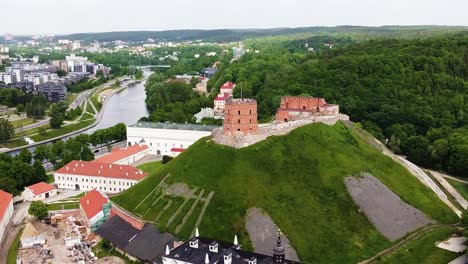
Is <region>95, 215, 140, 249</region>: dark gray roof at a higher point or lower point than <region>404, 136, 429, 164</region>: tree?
lower

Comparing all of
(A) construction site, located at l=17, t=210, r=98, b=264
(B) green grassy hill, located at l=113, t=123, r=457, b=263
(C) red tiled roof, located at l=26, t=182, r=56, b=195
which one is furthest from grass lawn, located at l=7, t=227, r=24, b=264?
(C) red tiled roof, located at l=26, t=182, r=56, b=195

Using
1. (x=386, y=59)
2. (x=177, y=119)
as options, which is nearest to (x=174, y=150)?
(x=177, y=119)

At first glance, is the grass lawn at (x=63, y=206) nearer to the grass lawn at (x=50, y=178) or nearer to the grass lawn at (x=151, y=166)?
the grass lawn at (x=50, y=178)

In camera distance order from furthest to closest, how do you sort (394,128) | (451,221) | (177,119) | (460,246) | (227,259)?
(177,119) → (394,128) → (451,221) → (460,246) → (227,259)

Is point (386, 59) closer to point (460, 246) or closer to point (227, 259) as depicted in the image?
point (460, 246)

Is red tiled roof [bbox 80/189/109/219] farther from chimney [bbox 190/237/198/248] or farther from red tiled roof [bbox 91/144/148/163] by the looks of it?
red tiled roof [bbox 91/144/148/163]

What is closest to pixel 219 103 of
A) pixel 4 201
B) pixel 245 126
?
pixel 245 126

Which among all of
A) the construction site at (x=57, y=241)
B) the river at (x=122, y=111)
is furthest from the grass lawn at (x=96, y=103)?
the construction site at (x=57, y=241)
